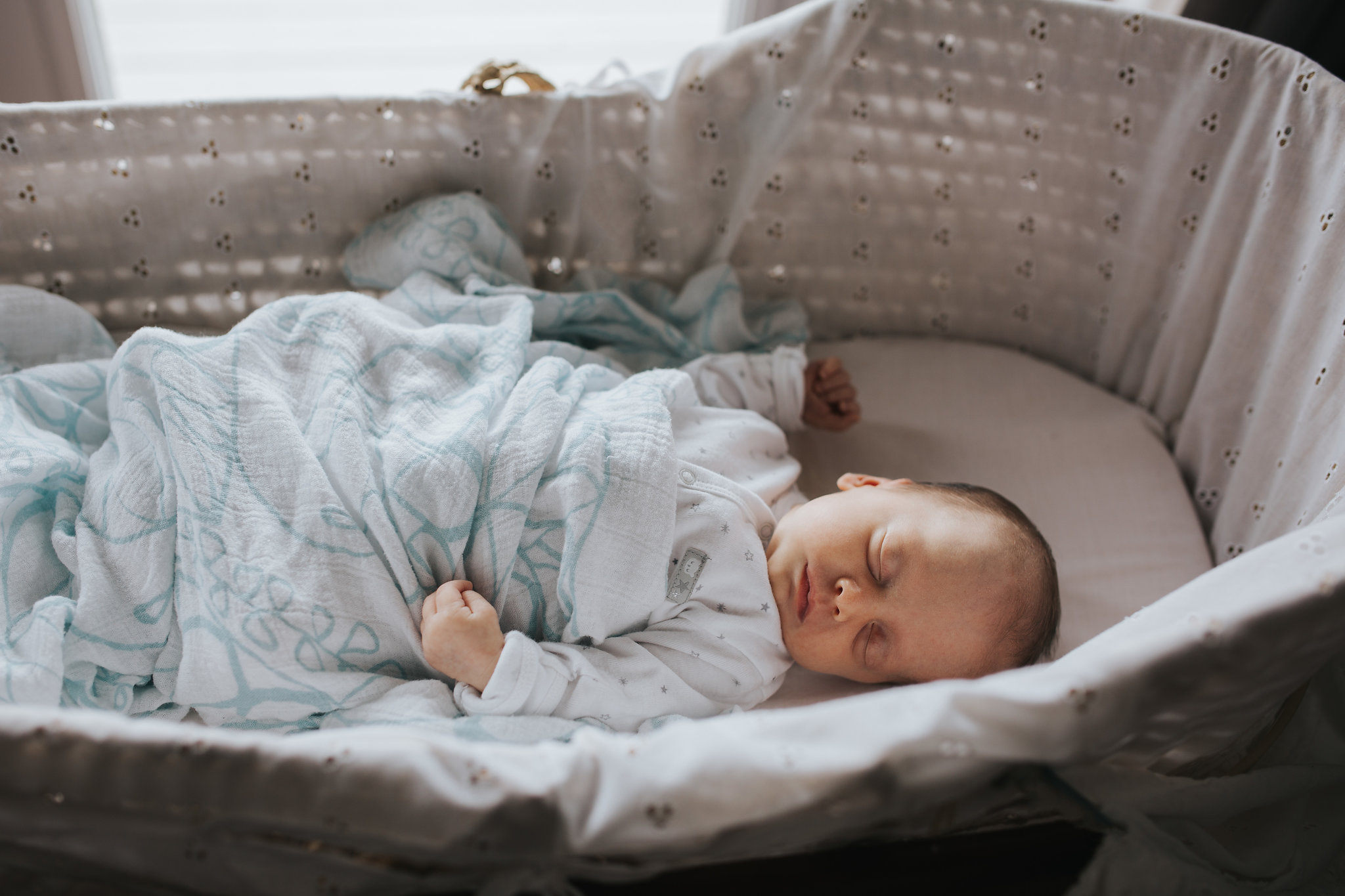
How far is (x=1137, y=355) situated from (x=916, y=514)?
0.57 m

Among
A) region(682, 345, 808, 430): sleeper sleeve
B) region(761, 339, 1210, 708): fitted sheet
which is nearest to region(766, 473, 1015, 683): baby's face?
region(761, 339, 1210, 708): fitted sheet

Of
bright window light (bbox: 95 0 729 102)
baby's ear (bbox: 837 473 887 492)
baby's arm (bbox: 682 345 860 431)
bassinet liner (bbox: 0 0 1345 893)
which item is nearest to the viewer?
bassinet liner (bbox: 0 0 1345 893)

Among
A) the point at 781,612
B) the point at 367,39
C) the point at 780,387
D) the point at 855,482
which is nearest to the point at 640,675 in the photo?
the point at 781,612

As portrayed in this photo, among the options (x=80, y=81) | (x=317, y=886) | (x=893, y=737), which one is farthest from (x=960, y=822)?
(x=80, y=81)

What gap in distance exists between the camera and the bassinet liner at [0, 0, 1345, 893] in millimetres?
490

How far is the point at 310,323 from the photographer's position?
2.97 ft

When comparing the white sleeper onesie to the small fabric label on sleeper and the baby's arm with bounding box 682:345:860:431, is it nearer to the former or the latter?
the small fabric label on sleeper

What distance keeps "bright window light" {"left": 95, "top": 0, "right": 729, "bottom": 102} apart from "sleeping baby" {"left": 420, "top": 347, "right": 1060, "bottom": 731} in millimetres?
1138

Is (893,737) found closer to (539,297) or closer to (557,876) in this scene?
(557,876)

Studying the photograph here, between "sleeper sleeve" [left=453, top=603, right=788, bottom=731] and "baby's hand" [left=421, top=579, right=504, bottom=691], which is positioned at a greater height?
"baby's hand" [left=421, top=579, right=504, bottom=691]

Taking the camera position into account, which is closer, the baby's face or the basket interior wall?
the baby's face

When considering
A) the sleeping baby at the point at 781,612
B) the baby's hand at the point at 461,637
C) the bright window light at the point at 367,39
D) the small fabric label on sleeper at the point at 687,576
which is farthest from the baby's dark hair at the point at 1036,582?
the bright window light at the point at 367,39

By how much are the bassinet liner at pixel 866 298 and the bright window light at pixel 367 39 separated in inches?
25.9

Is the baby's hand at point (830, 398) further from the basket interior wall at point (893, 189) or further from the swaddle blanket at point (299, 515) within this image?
the swaddle blanket at point (299, 515)
